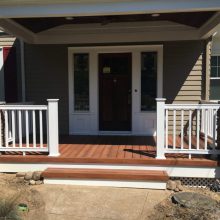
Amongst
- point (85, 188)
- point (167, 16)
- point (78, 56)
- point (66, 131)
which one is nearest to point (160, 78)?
point (167, 16)

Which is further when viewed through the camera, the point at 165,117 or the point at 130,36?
the point at 130,36

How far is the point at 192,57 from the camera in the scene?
6891 mm

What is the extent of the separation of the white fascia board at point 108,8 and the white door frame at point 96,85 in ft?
7.47

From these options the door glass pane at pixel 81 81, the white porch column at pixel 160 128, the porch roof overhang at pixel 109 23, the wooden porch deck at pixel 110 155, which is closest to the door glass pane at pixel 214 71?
the porch roof overhang at pixel 109 23

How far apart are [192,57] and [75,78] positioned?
103 inches

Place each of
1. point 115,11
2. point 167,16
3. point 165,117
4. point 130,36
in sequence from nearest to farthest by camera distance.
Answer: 1. point 115,11
2. point 165,117
3. point 167,16
4. point 130,36

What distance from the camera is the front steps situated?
478 cm

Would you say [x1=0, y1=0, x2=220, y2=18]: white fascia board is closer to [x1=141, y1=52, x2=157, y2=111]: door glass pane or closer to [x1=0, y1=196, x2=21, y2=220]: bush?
[x1=141, y1=52, x2=157, y2=111]: door glass pane

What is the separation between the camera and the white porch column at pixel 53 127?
511 cm

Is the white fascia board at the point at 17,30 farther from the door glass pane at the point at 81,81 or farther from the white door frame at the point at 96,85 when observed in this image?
the door glass pane at the point at 81,81

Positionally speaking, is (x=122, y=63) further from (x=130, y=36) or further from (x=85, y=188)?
(x=85, y=188)

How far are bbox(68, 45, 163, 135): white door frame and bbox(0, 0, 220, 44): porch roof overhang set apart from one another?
21 cm

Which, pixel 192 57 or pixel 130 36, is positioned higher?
pixel 130 36

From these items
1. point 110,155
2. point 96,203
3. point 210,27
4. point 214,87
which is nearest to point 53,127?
point 110,155
